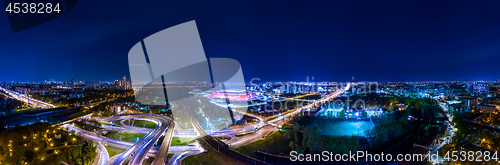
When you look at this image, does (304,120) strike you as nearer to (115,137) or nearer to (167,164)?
(167,164)

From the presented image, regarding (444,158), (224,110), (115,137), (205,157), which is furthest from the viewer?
(224,110)

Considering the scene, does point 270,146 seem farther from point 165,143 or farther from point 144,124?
point 144,124

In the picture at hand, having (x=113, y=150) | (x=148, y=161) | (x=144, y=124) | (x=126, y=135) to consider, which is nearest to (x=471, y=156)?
(x=148, y=161)

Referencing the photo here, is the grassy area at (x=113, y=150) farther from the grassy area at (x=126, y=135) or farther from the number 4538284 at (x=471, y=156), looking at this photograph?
the number 4538284 at (x=471, y=156)

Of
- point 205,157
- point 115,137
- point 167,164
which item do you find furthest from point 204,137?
point 115,137

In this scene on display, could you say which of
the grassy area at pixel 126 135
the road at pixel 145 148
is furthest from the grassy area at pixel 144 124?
the road at pixel 145 148

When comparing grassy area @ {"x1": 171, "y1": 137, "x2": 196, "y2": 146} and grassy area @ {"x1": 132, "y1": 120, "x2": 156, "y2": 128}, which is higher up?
grassy area @ {"x1": 132, "y1": 120, "x2": 156, "y2": 128}

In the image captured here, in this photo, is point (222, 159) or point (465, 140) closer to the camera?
point (222, 159)

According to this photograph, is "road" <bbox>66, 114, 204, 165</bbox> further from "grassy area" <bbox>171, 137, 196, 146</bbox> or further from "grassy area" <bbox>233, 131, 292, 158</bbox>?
"grassy area" <bbox>233, 131, 292, 158</bbox>

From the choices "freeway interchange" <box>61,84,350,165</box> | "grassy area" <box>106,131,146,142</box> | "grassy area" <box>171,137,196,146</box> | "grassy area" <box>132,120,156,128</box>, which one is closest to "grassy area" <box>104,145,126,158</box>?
"freeway interchange" <box>61,84,350,165</box>

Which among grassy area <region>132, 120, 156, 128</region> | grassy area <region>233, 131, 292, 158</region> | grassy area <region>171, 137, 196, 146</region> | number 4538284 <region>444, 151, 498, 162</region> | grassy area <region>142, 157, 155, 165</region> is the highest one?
number 4538284 <region>444, 151, 498, 162</region>
